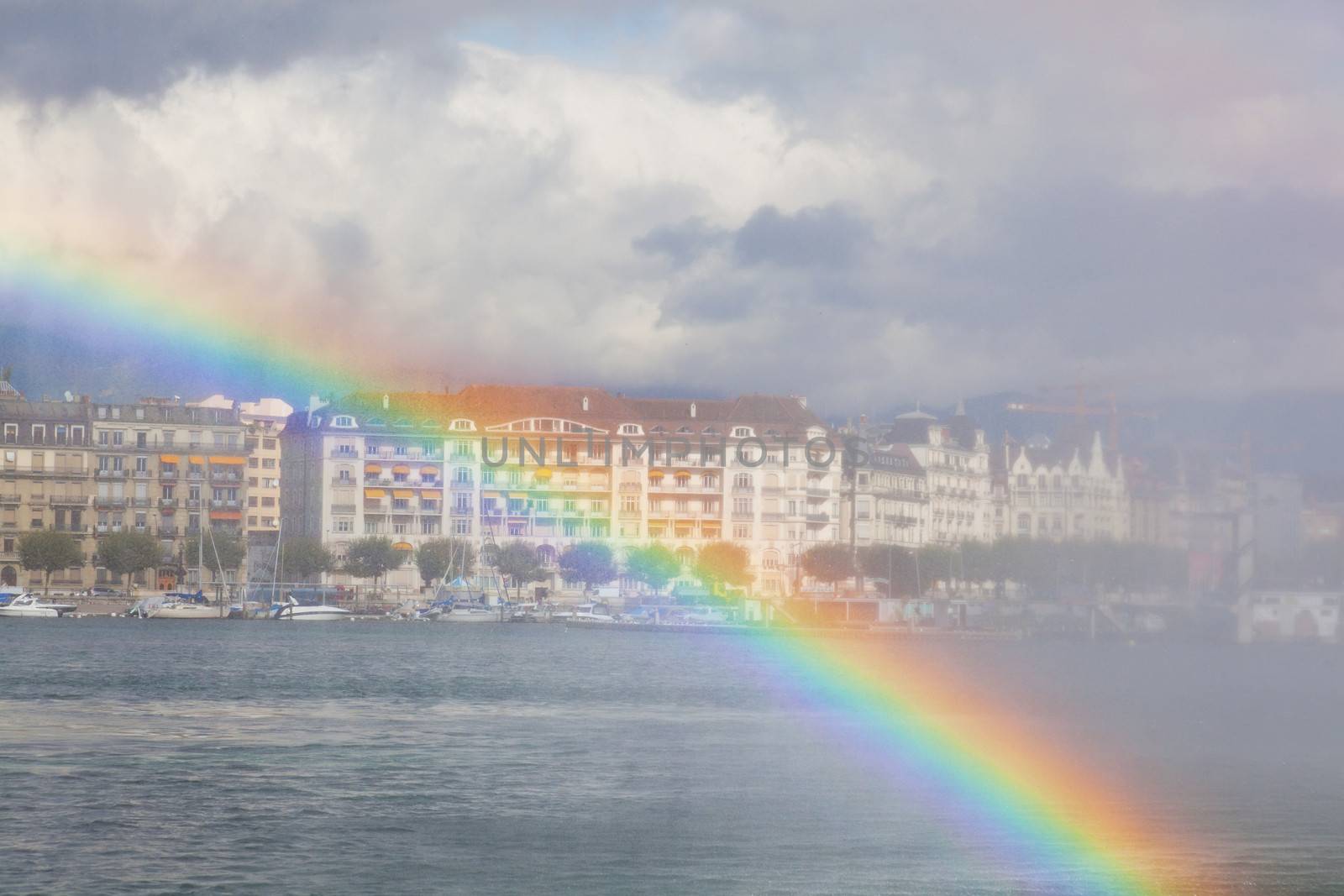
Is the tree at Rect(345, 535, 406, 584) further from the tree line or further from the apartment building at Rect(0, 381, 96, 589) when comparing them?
the tree line

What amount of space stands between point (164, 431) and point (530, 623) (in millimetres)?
33347

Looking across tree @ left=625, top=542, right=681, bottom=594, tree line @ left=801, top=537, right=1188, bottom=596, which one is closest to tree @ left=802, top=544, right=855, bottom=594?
tree line @ left=801, top=537, right=1188, bottom=596

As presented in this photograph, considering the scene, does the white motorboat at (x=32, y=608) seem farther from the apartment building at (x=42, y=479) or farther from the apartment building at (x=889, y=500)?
the apartment building at (x=889, y=500)

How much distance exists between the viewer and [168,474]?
140m

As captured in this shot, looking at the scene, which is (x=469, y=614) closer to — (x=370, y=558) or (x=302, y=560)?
(x=370, y=558)

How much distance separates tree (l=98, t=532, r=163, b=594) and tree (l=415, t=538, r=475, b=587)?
707 inches

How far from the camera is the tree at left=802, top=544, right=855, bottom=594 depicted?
13738 centimetres

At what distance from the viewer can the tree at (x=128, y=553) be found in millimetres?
125188

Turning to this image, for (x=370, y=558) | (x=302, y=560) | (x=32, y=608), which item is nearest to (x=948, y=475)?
(x=370, y=558)

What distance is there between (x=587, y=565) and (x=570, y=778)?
9701 cm

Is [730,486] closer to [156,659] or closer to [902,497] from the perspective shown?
[902,497]

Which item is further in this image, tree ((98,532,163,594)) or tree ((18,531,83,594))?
tree ((98,532,163,594))

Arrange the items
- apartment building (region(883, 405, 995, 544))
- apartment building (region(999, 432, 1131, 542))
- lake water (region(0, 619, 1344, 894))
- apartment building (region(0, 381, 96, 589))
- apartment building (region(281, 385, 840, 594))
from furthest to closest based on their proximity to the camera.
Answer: apartment building (region(883, 405, 995, 544)), apartment building (region(281, 385, 840, 594)), apartment building (region(0, 381, 96, 589)), apartment building (region(999, 432, 1131, 542)), lake water (region(0, 619, 1344, 894))

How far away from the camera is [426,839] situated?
28609 mm
